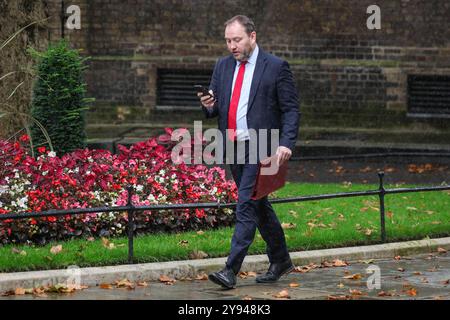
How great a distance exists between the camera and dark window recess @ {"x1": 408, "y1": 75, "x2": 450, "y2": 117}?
2205 centimetres

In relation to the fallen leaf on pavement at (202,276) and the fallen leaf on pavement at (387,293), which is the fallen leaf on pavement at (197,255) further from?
the fallen leaf on pavement at (387,293)

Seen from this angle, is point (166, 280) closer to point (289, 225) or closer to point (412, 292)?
point (412, 292)

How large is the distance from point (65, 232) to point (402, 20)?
12.2 m

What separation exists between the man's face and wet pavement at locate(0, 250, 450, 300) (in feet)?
6.01

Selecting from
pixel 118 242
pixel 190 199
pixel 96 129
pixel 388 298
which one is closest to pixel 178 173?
pixel 190 199

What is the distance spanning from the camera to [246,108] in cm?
928

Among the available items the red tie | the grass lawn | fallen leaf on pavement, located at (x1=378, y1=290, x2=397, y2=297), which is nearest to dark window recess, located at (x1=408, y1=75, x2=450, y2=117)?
the grass lawn

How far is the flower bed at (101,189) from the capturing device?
11047 mm

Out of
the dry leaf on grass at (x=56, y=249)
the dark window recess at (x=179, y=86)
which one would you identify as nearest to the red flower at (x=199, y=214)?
the dry leaf on grass at (x=56, y=249)

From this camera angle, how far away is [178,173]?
12336mm

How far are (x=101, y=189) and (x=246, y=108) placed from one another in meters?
2.91

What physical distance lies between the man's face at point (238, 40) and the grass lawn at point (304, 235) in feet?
6.66

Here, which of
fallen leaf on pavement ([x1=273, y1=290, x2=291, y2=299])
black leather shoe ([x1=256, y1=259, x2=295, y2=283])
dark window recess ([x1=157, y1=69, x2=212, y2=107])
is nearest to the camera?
fallen leaf on pavement ([x1=273, y1=290, x2=291, y2=299])

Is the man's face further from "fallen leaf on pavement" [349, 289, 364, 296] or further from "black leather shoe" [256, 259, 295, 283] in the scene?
"fallen leaf on pavement" [349, 289, 364, 296]
